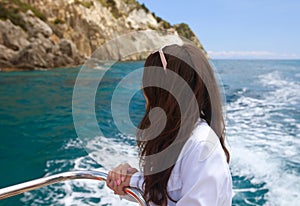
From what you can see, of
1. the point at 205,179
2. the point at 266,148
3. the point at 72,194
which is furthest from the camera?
the point at 266,148

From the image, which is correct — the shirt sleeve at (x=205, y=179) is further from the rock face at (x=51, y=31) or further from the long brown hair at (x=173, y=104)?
the rock face at (x=51, y=31)

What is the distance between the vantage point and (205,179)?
0.65 metres

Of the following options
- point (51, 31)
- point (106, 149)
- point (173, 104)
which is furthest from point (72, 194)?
point (51, 31)

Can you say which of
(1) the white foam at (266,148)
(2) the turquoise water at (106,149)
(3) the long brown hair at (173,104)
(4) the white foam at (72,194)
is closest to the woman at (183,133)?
(3) the long brown hair at (173,104)

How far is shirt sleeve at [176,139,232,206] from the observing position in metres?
0.65

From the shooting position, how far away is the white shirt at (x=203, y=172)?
2.15 feet

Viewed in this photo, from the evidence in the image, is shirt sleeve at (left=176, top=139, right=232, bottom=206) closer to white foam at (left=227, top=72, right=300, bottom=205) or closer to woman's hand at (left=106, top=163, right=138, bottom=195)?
woman's hand at (left=106, top=163, right=138, bottom=195)

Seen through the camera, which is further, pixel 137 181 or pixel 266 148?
pixel 266 148

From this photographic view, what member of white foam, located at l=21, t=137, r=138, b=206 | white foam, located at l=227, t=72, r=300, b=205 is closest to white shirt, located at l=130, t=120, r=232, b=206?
white foam, located at l=21, t=137, r=138, b=206

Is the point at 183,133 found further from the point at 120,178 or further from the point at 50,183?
the point at 50,183

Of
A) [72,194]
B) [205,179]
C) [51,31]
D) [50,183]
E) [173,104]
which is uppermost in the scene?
[51,31]

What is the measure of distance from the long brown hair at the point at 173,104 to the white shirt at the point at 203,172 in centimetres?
4

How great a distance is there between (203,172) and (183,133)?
13 cm

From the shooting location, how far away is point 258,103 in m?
8.90
